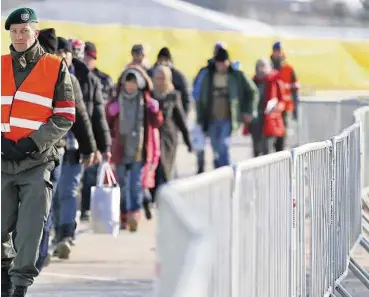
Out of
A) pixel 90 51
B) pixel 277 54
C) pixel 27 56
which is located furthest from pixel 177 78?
pixel 27 56

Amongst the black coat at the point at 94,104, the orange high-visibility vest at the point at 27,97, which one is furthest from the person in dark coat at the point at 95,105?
the orange high-visibility vest at the point at 27,97

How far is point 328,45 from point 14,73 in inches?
1036

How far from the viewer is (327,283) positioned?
945 cm

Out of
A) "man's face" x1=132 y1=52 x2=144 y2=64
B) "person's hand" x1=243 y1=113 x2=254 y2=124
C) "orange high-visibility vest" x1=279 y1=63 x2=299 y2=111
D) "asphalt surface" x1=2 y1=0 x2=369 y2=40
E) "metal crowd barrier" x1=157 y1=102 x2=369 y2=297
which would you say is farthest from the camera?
"asphalt surface" x1=2 y1=0 x2=369 y2=40

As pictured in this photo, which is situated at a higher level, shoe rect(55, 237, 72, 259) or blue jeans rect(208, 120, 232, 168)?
blue jeans rect(208, 120, 232, 168)

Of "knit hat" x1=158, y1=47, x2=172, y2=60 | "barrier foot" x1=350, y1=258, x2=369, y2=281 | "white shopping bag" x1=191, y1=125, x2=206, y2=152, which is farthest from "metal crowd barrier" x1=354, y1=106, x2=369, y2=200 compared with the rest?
"white shopping bag" x1=191, y1=125, x2=206, y2=152

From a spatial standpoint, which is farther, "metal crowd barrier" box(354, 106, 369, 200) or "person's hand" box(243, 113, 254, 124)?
"person's hand" box(243, 113, 254, 124)

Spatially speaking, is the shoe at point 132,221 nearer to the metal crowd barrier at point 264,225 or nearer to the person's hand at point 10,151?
the person's hand at point 10,151

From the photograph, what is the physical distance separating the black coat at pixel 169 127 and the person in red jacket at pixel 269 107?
4.55 m

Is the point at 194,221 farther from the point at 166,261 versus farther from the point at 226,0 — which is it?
the point at 226,0

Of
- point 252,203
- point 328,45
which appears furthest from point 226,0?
point 252,203

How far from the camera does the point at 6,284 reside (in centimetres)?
977

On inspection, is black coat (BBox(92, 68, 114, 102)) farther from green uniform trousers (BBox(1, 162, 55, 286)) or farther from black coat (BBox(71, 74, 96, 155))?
green uniform trousers (BBox(1, 162, 55, 286))

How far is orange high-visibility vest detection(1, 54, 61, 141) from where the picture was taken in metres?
9.45
